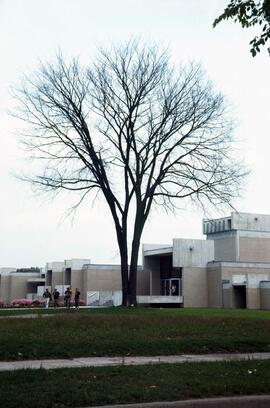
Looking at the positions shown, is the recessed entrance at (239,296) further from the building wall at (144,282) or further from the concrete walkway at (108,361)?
the concrete walkway at (108,361)

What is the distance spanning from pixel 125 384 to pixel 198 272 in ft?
178

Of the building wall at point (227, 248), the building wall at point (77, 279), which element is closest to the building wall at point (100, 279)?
the building wall at point (77, 279)

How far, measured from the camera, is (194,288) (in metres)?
61.5

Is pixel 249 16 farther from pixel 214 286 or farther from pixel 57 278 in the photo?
pixel 57 278

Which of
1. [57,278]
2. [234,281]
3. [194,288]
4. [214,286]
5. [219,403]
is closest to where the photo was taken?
[219,403]

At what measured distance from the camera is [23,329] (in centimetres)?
1571

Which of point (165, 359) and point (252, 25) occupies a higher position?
point (252, 25)

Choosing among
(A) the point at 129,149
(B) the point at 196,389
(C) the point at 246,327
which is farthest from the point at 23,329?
Result: (A) the point at 129,149

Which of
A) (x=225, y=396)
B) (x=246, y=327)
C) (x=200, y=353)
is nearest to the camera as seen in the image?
(x=225, y=396)

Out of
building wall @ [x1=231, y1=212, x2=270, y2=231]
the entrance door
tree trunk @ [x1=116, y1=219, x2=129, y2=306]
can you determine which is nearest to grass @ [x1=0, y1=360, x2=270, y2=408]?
tree trunk @ [x1=116, y1=219, x2=129, y2=306]

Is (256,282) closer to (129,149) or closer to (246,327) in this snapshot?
(129,149)

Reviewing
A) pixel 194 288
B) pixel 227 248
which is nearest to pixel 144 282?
pixel 194 288

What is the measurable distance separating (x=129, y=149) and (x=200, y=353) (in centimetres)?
2576

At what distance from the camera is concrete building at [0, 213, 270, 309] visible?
5884cm
